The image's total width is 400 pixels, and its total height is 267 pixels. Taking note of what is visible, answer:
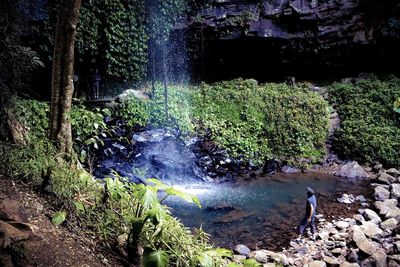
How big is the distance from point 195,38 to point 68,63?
13.6 m

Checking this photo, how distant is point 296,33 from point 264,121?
19.3 feet

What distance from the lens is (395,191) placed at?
9805mm

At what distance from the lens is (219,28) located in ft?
53.4

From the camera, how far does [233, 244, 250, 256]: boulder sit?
6355 mm

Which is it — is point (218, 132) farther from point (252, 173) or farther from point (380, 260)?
point (380, 260)

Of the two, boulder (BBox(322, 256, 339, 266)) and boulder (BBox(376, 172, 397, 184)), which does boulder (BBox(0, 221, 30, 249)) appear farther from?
boulder (BBox(376, 172, 397, 184))

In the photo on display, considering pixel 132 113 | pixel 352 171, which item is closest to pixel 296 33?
pixel 352 171

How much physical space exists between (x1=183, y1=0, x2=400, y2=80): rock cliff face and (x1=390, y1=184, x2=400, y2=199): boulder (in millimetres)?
9250

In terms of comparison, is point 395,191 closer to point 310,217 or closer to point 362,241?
point 310,217

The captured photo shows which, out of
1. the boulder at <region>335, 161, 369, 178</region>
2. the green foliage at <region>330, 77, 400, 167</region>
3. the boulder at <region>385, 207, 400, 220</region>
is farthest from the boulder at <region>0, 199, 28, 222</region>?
the green foliage at <region>330, 77, 400, 167</region>

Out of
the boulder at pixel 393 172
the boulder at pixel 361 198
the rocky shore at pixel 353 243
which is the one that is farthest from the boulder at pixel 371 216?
the boulder at pixel 393 172

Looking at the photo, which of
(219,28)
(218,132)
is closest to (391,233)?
(218,132)

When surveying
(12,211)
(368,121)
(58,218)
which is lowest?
(368,121)

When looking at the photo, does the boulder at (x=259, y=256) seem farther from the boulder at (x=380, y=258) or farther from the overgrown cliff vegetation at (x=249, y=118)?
the overgrown cliff vegetation at (x=249, y=118)
